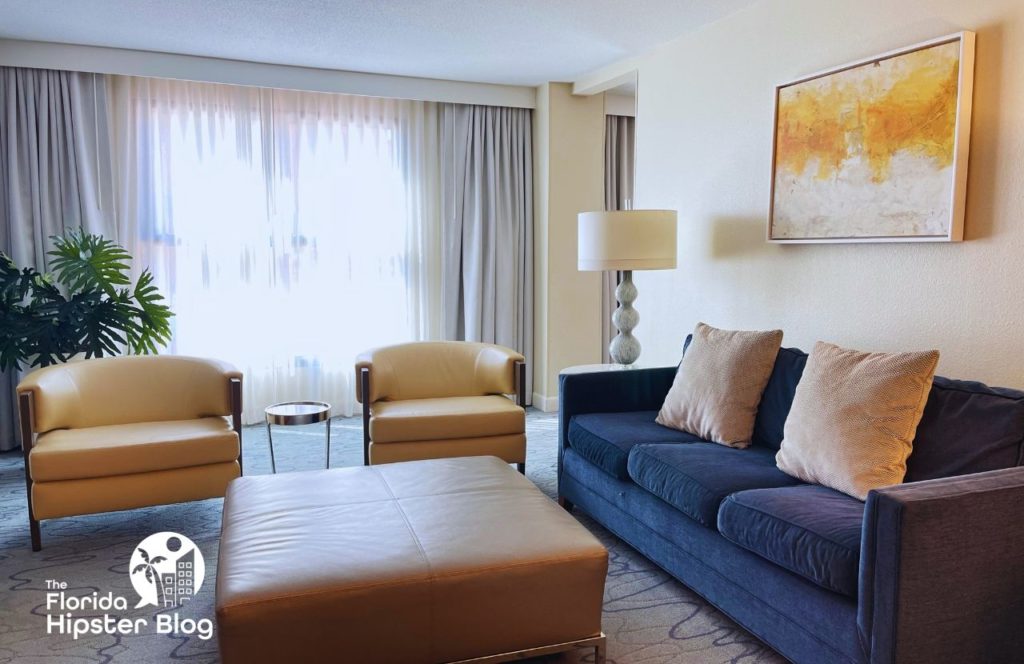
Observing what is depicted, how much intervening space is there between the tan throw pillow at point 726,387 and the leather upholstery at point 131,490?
209 centimetres

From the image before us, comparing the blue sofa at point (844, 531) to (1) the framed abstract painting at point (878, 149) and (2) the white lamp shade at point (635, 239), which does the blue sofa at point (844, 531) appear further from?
(2) the white lamp shade at point (635, 239)

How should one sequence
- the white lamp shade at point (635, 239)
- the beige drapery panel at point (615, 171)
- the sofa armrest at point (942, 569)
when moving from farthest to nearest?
1. the beige drapery panel at point (615, 171)
2. the white lamp shade at point (635, 239)
3. the sofa armrest at point (942, 569)

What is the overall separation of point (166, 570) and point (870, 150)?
11.0 feet

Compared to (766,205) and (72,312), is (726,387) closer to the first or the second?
(766,205)

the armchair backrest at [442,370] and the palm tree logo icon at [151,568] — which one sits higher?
the armchair backrest at [442,370]

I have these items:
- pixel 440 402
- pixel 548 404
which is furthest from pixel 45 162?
pixel 548 404

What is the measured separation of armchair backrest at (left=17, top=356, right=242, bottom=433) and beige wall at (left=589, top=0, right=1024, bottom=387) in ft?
8.54

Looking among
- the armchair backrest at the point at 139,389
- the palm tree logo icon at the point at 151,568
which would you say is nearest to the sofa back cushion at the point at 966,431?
the palm tree logo icon at the point at 151,568

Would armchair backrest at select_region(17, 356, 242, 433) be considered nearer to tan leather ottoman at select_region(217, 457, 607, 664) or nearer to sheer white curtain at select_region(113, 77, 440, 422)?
tan leather ottoman at select_region(217, 457, 607, 664)

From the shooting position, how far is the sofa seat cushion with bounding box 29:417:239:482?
312 cm

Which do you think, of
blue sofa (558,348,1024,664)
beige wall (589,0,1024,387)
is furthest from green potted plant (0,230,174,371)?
beige wall (589,0,1024,387)

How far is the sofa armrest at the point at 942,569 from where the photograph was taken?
1.83 meters

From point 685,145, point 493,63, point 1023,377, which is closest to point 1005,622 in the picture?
point 1023,377

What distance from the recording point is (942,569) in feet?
6.11
